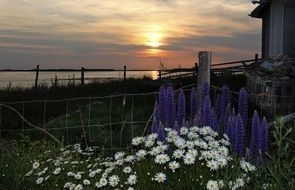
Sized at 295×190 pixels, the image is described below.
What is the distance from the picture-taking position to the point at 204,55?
870cm

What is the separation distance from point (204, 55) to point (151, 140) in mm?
3255

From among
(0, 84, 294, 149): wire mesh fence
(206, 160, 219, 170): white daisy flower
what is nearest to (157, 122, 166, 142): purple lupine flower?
(206, 160, 219, 170): white daisy flower

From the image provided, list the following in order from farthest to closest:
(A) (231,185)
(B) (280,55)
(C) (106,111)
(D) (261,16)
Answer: (D) (261,16) < (B) (280,55) < (C) (106,111) < (A) (231,185)

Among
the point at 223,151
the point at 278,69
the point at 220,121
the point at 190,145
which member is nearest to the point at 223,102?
the point at 220,121

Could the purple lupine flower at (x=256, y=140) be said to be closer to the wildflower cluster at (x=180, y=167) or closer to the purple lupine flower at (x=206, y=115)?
the wildflower cluster at (x=180, y=167)

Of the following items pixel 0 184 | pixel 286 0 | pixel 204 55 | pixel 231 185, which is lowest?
pixel 0 184

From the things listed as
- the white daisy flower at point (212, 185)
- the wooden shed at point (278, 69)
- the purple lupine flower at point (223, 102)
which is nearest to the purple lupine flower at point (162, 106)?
the purple lupine flower at point (223, 102)

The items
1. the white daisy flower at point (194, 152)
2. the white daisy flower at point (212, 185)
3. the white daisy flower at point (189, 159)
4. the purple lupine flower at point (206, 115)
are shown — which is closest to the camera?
the white daisy flower at point (212, 185)

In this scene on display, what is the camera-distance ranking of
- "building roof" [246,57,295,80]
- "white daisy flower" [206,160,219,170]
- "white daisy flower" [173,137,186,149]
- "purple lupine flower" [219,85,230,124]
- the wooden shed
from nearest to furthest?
"white daisy flower" [206,160,219,170] < "white daisy flower" [173,137,186,149] < "purple lupine flower" [219,85,230,124] < the wooden shed < "building roof" [246,57,295,80]

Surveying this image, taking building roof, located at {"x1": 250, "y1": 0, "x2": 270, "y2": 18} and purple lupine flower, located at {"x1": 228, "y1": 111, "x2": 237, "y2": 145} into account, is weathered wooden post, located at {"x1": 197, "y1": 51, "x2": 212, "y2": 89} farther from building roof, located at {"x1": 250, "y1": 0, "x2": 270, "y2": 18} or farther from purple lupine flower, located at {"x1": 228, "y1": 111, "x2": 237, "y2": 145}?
building roof, located at {"x1": 250, "y1": 0, "x2": 270, "y2": 18}

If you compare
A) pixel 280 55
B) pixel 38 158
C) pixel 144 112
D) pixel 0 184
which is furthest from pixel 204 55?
pixel 280 55

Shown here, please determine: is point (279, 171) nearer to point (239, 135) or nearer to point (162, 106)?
point (239, 135)

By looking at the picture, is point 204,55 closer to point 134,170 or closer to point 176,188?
point 134,170

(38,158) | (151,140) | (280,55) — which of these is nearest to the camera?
(151,140)
